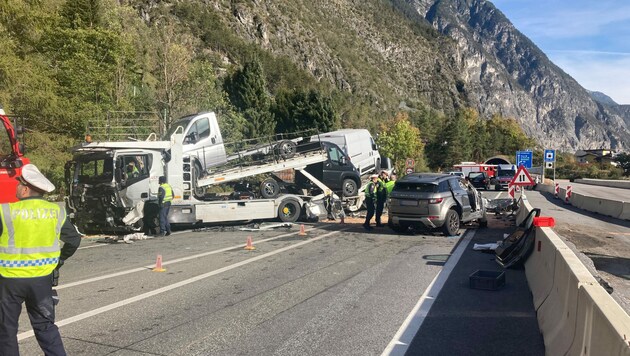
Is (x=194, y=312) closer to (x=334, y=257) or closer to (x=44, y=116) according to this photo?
(x=334, y=257)

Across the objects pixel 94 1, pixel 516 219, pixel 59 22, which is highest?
pixel 94 1

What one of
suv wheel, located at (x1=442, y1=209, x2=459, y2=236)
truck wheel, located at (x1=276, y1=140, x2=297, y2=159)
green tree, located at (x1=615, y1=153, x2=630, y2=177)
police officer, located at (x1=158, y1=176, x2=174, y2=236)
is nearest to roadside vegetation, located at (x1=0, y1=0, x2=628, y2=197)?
police officer, located at (x1=158, y1=176, x2=174, y2=236)

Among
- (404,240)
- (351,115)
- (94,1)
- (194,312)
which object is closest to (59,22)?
(94,1)

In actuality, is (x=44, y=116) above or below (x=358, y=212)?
above

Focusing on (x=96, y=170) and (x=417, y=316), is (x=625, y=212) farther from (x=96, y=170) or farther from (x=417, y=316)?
(x=96, y=170)

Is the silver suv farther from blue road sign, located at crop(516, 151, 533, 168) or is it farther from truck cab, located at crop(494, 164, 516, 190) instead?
truck cab, located at crop(494, 164, 516, 190)

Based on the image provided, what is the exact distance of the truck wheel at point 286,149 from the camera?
17.1m

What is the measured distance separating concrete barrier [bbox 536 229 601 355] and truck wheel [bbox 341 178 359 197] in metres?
12.0

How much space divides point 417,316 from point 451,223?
7607 millimetres

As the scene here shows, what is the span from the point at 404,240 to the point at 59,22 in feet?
85.2

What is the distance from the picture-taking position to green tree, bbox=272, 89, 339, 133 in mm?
53344

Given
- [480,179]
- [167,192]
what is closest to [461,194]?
[167,192]

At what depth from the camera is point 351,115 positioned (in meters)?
83.1

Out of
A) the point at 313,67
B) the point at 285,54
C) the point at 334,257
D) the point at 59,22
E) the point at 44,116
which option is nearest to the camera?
the point at 334,257
